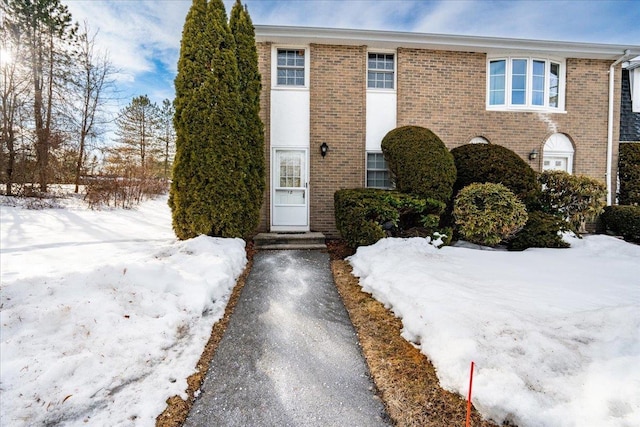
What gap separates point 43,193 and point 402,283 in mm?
14315

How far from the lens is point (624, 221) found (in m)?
8.19

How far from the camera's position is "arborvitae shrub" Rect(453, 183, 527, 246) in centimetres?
640

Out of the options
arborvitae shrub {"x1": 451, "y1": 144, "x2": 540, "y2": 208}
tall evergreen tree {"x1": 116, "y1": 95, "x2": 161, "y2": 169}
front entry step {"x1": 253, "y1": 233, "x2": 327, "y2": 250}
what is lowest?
front entry step {"x1": 253, "y1": 233, "x2": 327, "y2": 250}

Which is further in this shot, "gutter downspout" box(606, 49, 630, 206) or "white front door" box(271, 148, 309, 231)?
"gutter downspout" box(606, 49, 630, 206)

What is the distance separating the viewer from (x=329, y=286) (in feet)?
16.0

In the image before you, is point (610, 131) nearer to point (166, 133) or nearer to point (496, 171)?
point (496, 171)

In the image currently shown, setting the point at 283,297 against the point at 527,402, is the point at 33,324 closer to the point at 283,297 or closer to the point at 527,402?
the point at 283,297

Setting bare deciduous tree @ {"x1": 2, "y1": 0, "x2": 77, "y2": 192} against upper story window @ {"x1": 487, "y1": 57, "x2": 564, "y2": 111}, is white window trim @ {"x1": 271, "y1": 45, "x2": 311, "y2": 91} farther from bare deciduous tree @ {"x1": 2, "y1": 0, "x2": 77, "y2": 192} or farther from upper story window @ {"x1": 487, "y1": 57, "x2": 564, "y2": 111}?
bare deciduous tree @ {"x1": 2, "y1": 0, "x2": 77, "y2": 192}

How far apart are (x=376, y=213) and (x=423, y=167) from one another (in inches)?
59.3

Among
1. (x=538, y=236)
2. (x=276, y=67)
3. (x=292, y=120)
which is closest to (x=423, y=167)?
(x=538, y=236)

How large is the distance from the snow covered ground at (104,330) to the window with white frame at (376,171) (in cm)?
456

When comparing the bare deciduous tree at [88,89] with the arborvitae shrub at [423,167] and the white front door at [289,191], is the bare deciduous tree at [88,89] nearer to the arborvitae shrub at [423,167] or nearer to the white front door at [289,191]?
the white front door at [289,191]

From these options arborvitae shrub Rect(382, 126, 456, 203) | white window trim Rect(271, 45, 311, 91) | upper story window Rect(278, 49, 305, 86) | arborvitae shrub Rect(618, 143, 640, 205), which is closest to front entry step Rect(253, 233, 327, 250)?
arborvitae shrub Rect(382, 126, 456, 203)

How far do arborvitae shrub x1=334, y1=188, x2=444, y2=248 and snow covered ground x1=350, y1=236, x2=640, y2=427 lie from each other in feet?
3.75
